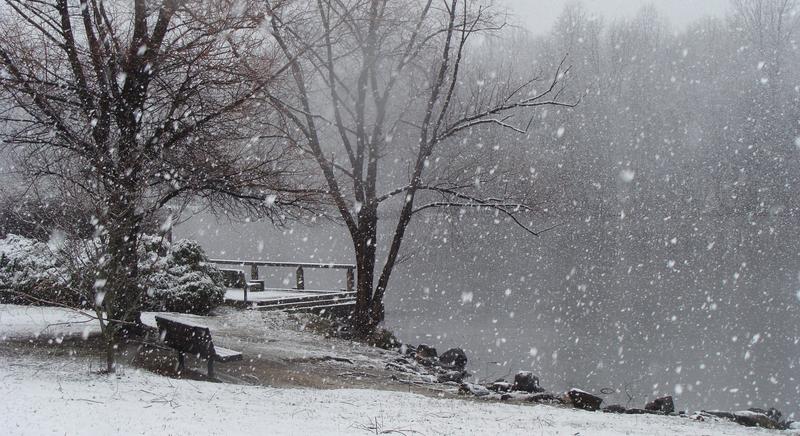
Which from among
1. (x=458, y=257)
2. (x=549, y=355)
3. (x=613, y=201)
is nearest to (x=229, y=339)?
(x=549, y=355)

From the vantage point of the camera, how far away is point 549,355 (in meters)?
16.5

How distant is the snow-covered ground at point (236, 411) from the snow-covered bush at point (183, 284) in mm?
5550

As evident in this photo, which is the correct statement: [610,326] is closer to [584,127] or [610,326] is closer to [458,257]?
[458,257]

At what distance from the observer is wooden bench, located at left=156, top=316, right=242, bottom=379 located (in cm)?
872

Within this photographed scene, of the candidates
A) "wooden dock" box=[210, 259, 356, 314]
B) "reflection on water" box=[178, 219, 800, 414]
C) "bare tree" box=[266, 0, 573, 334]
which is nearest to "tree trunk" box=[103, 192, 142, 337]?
"reflection on water" box=[178, 219, 800, 414]

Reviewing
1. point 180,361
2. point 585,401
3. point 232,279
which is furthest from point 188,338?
point 232,279

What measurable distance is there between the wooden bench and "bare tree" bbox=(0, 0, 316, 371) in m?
0.67

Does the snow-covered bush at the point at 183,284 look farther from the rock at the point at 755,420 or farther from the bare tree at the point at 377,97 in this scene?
the rock at the point at 755,420

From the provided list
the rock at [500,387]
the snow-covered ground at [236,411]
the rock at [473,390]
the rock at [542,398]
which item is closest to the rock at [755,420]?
the snow-covered ground at [236,411]

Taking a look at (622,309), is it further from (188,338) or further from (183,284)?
(188,338)

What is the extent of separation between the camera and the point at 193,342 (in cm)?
888

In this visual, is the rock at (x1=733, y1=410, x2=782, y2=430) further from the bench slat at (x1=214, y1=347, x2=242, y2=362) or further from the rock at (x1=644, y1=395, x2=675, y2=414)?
the bench slat at (x1=214, y1=347, x2=242, y2=362)

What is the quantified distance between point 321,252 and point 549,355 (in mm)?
33859

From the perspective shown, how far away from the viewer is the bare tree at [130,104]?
9492mm
